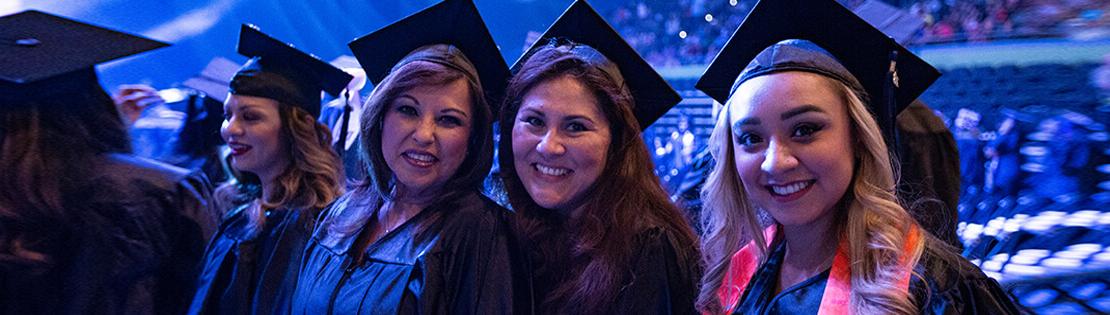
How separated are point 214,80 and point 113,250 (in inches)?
72.0

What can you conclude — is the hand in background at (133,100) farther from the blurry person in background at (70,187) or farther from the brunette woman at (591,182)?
the brunette woman at (591,182)

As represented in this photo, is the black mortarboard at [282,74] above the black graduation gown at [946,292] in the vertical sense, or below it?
above

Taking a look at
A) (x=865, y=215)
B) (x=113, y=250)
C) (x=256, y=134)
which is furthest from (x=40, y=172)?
(x=865, y=215)

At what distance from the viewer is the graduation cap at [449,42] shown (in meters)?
2.13

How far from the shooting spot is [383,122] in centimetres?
212

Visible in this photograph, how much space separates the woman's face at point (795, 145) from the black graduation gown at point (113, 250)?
179cm

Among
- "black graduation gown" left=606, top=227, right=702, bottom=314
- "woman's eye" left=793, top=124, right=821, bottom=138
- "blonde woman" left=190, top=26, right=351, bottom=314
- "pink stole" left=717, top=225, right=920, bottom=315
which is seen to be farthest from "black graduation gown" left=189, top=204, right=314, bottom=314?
"woman's eye" left=793, top=124, right=821, bottom=138

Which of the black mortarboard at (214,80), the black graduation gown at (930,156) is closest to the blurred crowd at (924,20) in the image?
the black graduation gown at (930,156)

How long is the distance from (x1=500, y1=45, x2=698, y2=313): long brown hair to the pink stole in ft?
0.47

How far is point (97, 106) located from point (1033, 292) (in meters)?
3.15

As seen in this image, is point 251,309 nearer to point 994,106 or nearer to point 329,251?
point 329,251

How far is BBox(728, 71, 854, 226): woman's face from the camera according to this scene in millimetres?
1449

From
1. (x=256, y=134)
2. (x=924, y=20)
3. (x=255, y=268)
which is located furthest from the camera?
(x=924, y=20)

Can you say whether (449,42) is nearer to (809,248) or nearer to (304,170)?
(304,170)
